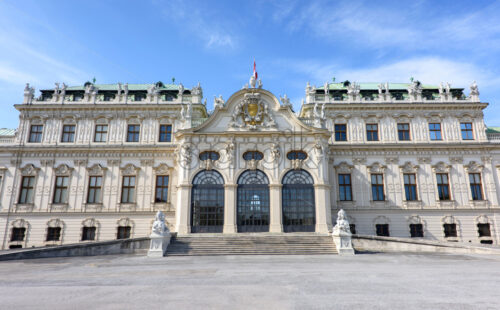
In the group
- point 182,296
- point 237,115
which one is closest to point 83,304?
point 182,296

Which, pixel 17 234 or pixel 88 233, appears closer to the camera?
pixel 17 234

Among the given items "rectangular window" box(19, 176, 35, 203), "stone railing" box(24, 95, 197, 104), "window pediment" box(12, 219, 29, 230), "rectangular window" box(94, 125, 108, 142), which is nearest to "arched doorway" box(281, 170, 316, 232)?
"stone railing" box(24, 95, 197, 104)

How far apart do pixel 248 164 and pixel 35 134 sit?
23385 millimetres

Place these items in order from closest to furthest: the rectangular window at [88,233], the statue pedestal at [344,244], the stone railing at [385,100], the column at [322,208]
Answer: the statue pedestal at [344,244] < the column at [322,208] < the rectangular window at [88,233] < the stone railing at [385,100]

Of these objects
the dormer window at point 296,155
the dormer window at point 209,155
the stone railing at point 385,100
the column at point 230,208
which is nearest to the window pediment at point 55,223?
the dormer window at point 209,155

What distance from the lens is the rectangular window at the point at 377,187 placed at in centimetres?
3159

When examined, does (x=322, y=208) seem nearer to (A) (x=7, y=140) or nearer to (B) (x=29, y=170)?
(B) (x=29, y=170)

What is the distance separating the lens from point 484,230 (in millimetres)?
30547

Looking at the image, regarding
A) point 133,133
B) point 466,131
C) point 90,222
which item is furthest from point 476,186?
point 90,222

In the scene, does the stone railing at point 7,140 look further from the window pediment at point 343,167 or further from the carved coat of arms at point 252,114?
the window pediment at point 343,167

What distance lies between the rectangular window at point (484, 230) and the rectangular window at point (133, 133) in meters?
36.1

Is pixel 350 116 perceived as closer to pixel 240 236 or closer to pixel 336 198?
pixel 336 198

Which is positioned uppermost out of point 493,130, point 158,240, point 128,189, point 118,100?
point 118,100

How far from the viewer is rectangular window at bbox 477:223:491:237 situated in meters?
30.4
